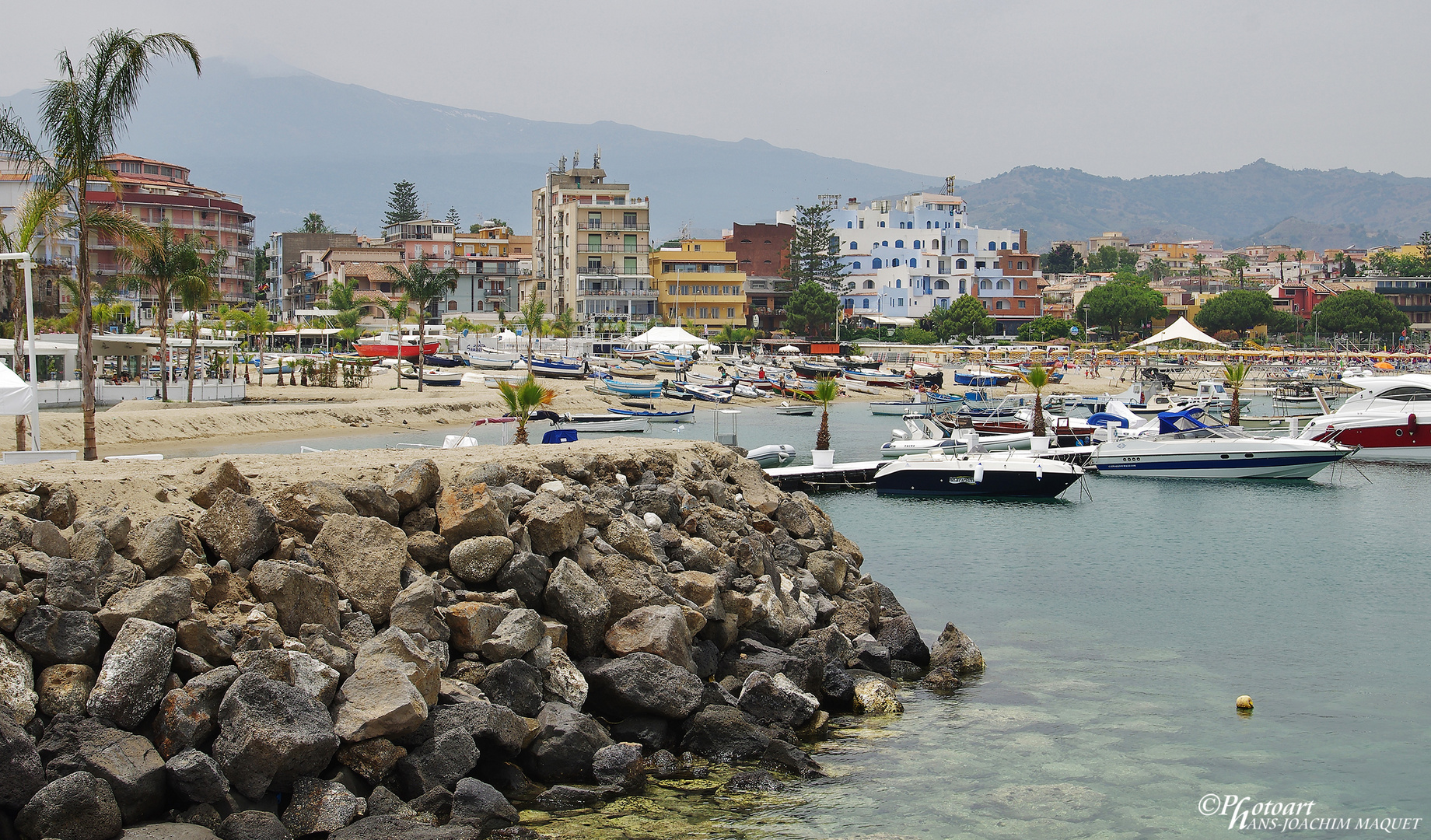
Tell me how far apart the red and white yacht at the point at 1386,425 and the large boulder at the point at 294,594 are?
3957 cm

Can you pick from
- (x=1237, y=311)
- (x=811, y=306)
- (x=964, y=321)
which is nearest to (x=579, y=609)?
(x=811, y=306)

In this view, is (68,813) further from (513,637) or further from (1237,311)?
(1237,311)

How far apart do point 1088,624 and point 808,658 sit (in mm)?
6848

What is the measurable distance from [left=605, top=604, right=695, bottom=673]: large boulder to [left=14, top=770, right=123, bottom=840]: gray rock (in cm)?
555

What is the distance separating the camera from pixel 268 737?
9734mm

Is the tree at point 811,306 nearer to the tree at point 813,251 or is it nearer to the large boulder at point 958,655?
the tree at point 813,251

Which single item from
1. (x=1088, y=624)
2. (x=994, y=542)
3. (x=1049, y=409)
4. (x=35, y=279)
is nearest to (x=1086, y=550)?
(x=994, y=542)

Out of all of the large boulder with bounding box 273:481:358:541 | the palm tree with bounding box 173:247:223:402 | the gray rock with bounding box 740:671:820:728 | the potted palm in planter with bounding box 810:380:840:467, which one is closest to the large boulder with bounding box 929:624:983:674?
the gray rock with bounding box 740:671:820:728

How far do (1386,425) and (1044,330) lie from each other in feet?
240

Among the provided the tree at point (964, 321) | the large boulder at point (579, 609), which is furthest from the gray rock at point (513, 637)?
the tree at point (964, 321)

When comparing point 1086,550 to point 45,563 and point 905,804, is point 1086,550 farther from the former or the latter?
point 45,563

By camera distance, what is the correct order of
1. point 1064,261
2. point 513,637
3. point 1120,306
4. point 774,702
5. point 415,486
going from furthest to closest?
point 1064,261 < point 1120,306 < point 415,486 < point 774,702 < point 513,637

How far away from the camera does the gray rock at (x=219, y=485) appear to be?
12.9 m

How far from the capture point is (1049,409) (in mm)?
61844
